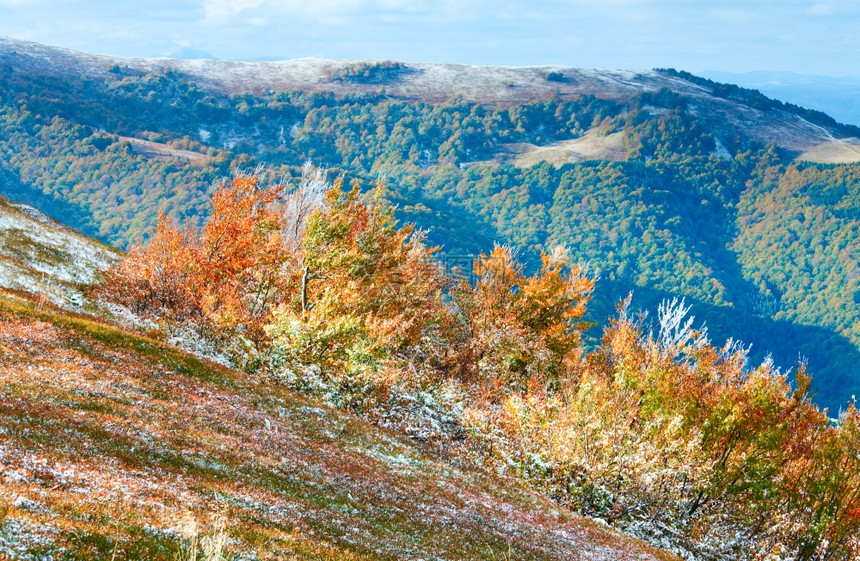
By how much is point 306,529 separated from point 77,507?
5.51 meters

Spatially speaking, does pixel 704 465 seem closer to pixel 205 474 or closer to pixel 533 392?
pixel 533 392

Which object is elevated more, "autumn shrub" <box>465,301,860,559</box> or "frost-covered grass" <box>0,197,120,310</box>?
"frost-covered grass" <box>0,197,120,310</box>

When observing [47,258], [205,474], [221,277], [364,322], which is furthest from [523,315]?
[205,474]

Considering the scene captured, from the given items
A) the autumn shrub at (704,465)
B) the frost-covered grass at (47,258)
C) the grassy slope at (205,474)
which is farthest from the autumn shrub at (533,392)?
the grassy slope at (205,474)

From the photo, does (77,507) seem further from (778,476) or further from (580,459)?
(778,476)

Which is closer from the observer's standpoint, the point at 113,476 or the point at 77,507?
the point at 77,507

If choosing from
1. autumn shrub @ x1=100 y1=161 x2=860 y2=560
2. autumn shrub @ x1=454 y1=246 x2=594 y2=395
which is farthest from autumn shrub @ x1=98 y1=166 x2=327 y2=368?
autumn shrub @ x1=454 y1=246 x2=594 y2=395

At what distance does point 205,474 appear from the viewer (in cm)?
1709

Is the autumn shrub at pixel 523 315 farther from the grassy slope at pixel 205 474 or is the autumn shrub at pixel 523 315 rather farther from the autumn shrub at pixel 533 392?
the grassy slope at pixel 205 474

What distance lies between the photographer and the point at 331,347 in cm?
3912

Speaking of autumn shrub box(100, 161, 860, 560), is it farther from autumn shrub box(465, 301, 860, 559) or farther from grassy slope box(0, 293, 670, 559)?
grassy slope box(0, 293, 670, 559)

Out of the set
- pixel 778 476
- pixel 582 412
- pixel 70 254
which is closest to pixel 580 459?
pixel 582 412

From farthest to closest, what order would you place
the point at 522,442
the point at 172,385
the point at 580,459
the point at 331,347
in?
the point at 331,347 < the point at 522,442 < the point at 580,459 < the point at 172,385

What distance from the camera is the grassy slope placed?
36.6 ft
